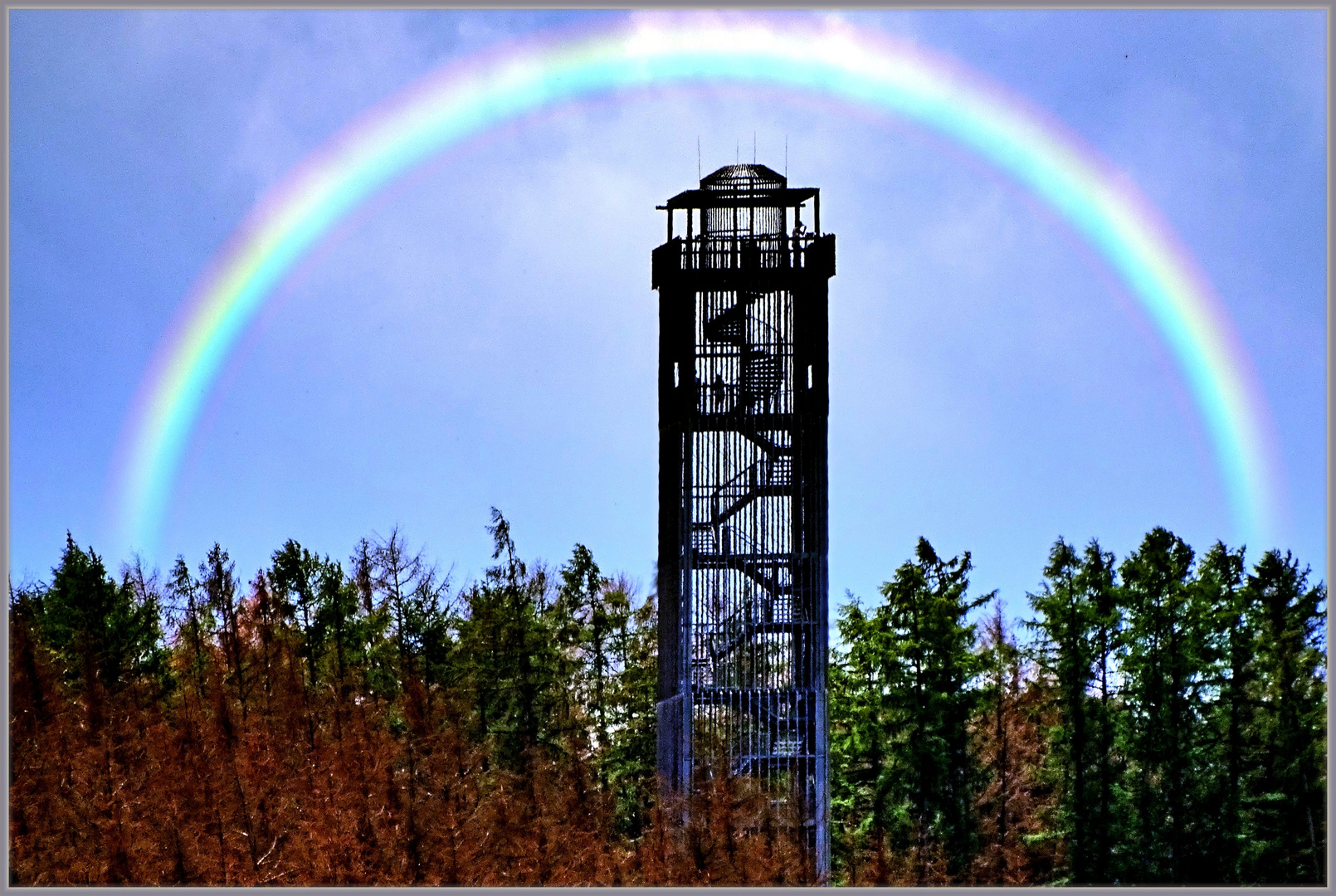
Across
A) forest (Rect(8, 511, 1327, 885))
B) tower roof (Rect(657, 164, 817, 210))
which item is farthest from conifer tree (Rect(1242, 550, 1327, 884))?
tower roof (Rect(657, 164, 817, 210))

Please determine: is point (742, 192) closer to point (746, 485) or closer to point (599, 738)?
point (746, 485)

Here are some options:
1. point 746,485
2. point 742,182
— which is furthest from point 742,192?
point 746,485

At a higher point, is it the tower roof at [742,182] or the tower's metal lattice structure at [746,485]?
the tower roof at [742,182]

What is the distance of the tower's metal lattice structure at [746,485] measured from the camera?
31.9 metres

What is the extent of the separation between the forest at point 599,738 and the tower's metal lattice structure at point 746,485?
1482 millimetres

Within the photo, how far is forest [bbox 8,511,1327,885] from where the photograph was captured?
29328mm

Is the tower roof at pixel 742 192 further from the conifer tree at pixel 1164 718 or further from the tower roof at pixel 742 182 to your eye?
the conifer tree at pixel 1164 718

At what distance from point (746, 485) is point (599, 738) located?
10.2 meters

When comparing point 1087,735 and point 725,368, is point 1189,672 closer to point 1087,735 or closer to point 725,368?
point 1087,735

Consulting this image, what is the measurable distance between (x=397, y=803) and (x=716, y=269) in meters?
11.9

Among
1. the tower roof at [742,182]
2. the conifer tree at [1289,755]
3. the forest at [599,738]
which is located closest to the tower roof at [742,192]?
the tower roof at [742,182]

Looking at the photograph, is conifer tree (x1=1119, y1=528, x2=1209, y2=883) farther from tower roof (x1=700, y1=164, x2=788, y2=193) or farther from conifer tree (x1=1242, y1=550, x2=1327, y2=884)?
tower roof (x1=700, y1=164, x2=788, y2=193)

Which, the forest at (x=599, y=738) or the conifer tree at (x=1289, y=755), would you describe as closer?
the forest at (x=599, y=738)

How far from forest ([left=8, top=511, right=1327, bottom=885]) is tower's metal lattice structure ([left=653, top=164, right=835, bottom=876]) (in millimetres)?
1482
